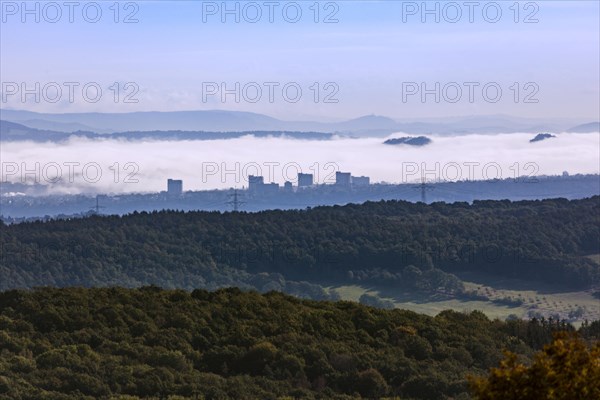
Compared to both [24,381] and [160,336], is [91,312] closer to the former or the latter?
[160,336]

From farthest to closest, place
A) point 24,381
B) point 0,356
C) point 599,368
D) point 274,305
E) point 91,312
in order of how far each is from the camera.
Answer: point 274,305 → point 91,312 → point 0,356 → point 24,381 → point 599,368

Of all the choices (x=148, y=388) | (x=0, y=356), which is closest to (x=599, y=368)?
(x=148, y=388)

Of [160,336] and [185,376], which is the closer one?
[185,376]

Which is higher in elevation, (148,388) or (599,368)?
(599,368)

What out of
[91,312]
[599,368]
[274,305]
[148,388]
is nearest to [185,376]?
[148,388]

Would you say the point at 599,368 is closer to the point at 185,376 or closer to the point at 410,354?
the point at 185,376

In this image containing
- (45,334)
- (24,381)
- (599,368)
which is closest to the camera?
(599,368)
